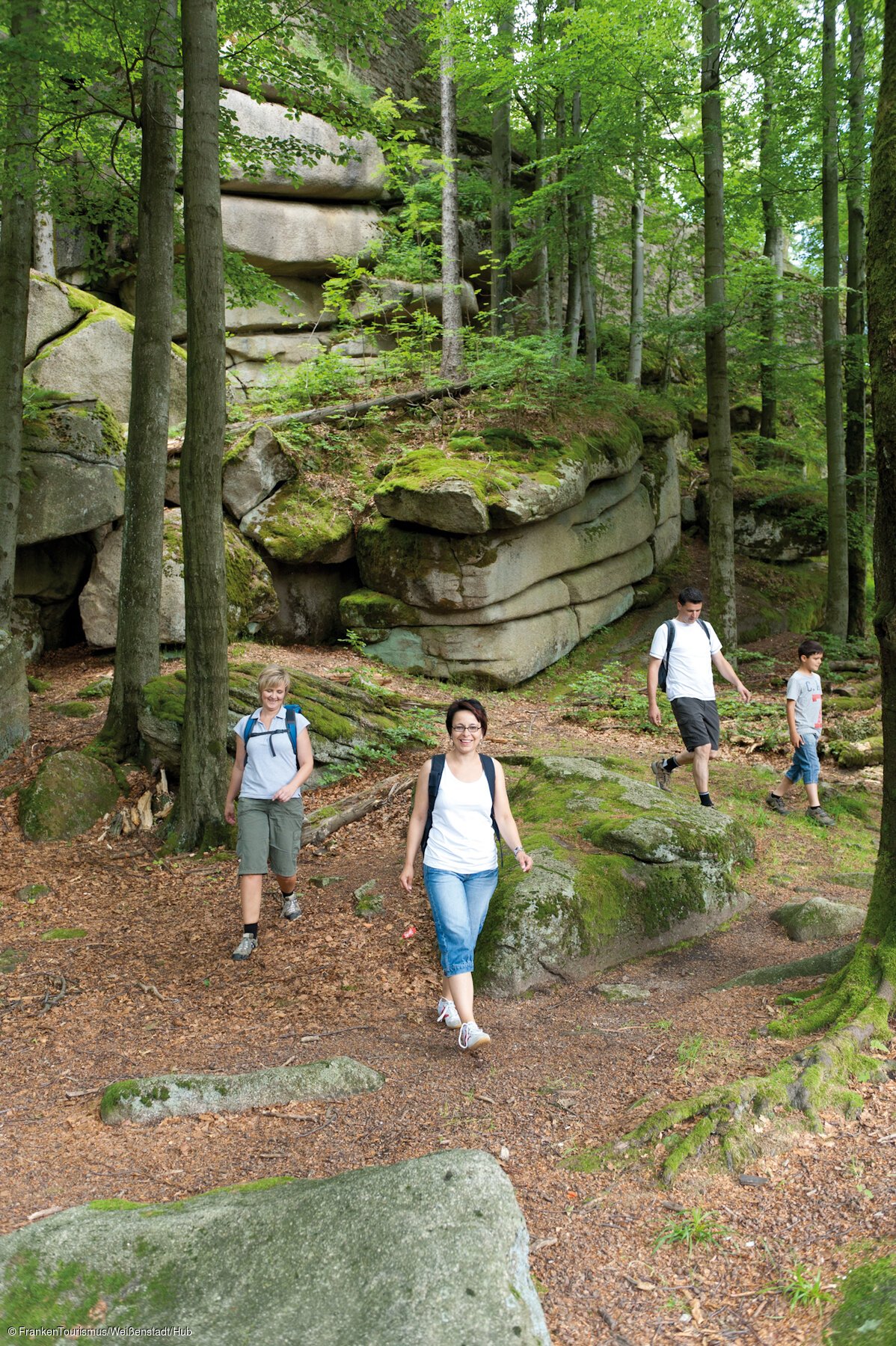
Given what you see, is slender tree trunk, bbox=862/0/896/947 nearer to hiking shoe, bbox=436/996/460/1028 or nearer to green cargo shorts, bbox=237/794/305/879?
hiking shoe, bbox=436/996/460/1028

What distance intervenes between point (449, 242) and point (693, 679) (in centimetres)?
1388

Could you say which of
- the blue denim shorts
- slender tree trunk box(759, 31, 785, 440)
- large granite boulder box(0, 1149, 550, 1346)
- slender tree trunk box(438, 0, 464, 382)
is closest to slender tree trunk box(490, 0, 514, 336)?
slender tree trunk box(438, 0, 464, 382)

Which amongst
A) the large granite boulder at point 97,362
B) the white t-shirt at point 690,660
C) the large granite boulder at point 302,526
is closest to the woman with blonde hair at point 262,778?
the white t-shirt at point 690,660

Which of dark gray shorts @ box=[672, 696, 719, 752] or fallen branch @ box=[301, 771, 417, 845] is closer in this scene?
dark gray shorts @ box=[672, 696, 719, 752]

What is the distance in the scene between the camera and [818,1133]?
3.26 meters

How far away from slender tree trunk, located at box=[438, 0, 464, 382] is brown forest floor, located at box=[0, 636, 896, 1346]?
12344 millimetres

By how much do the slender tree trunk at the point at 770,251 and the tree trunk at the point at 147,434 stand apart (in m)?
9.03

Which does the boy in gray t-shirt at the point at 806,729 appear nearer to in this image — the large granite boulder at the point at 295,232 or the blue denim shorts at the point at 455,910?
the blue denim shorts at the point at 455,910

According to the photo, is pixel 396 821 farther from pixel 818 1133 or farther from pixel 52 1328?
pixel 52 1328

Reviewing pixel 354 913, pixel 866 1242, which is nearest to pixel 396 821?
pixel 354 913

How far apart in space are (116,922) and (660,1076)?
16.1 feet

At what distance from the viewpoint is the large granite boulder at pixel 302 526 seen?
14.5m

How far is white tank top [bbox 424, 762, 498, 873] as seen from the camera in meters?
4.72

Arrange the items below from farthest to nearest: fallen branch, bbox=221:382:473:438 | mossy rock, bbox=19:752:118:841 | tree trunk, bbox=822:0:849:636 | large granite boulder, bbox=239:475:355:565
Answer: fallen branch, bbox=221:382:473:438 → large granite boulder, bbox=239:475:355:565 → tree trunk, bbox=822:0:849:636 → mossy rock, bbox=19:752:118:841
